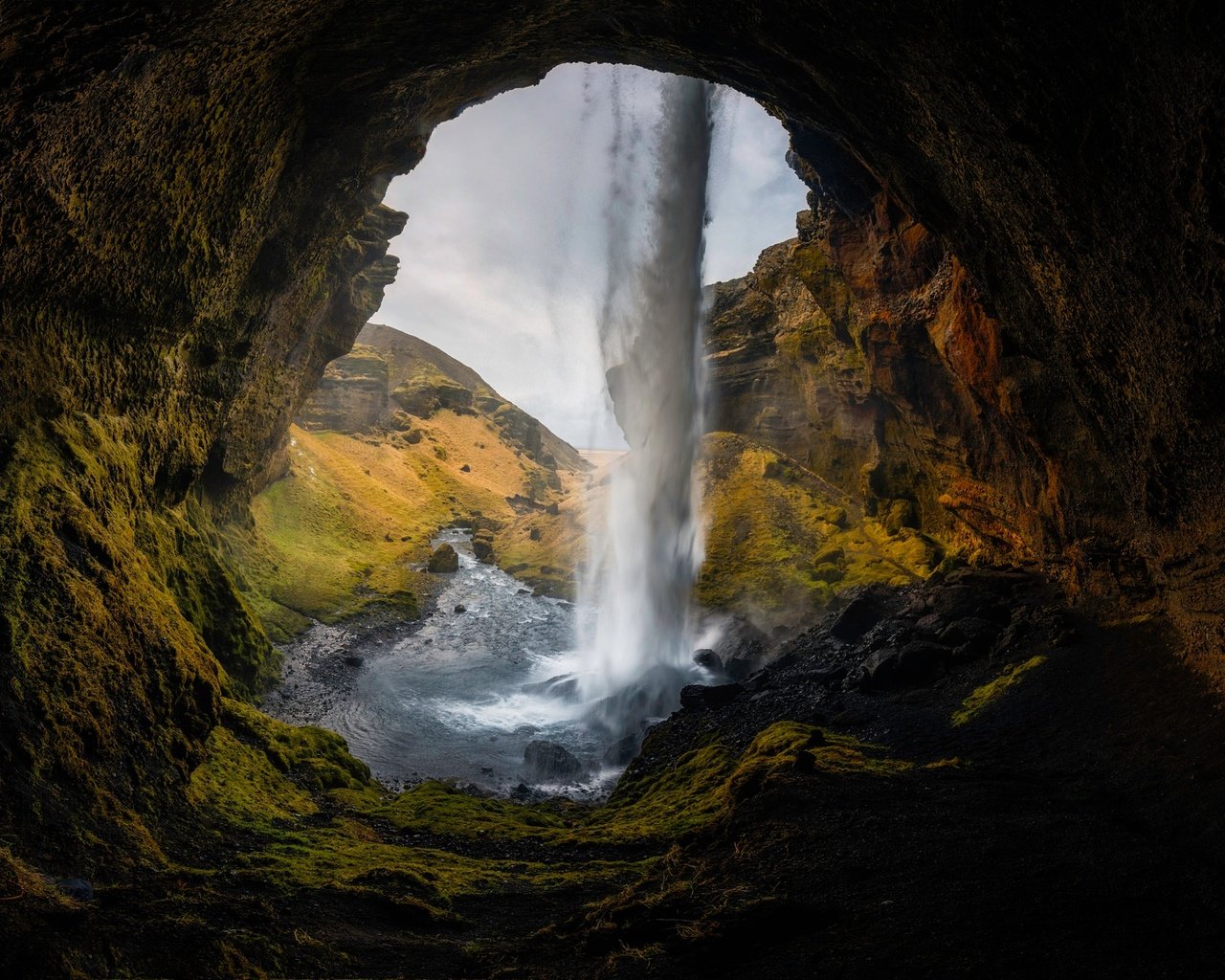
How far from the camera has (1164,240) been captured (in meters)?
7.79

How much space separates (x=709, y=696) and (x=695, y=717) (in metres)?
1.13

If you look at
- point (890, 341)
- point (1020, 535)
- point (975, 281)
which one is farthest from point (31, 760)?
point (890, 341)

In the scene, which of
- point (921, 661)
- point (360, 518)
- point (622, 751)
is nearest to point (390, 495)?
point (360, 518)

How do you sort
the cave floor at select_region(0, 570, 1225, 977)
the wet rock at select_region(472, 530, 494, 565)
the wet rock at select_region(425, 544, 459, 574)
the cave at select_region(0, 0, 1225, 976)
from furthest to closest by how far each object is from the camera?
1. the wet rock at select_region(472, 530, 494, 565)
2. the wet rock at select_region(425, 544, 459, 574)
3. the cave at select_region(0, 0, 1225, 976)
4. the cave floor at select_region(0, 570, 1225, 977)

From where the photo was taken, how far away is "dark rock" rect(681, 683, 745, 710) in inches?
788

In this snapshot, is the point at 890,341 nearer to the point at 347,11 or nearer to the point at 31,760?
the point at 347,11

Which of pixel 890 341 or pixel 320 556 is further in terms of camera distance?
pixel 320 556

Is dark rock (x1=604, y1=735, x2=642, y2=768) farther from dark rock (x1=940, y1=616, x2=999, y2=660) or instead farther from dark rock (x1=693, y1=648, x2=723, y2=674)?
dark rock (x1=940, y1=616, x2=999, y2=660)

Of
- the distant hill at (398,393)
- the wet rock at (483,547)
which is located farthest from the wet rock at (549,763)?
the distant hill at (398,393)

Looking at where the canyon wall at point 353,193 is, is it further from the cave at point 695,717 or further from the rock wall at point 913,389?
the rock wall at point 913,389

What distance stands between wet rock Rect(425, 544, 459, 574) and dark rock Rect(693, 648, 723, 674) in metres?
29.1

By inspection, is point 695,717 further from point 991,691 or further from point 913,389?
point 913,389

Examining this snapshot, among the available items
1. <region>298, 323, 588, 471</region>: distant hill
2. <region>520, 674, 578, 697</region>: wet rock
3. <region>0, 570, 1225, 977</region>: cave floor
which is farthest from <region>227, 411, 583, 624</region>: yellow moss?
<region>0, 570, 1225, 977</region>: cave floor

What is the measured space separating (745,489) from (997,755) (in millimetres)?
32758
